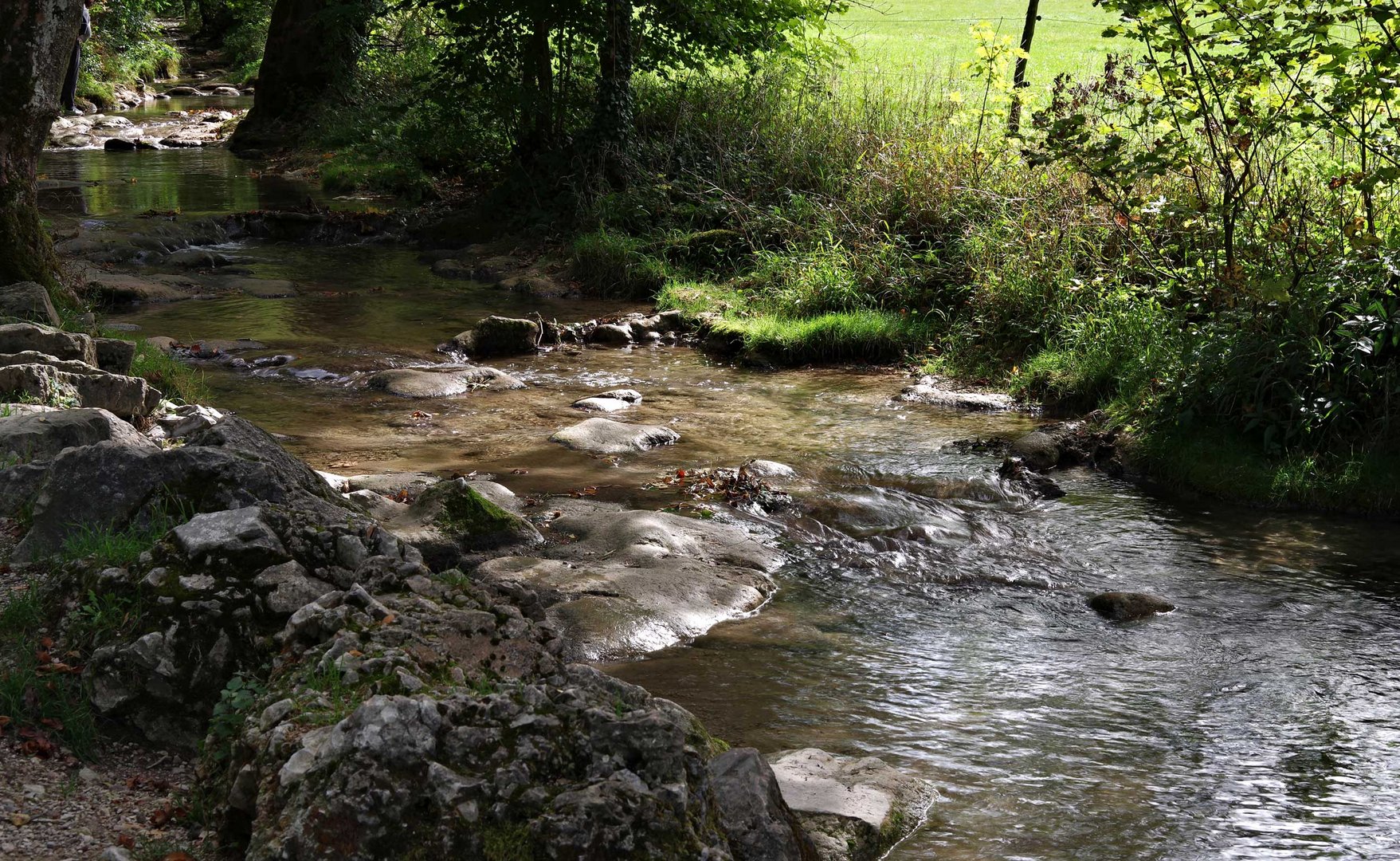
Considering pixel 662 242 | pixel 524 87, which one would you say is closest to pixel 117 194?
pixel 524 87

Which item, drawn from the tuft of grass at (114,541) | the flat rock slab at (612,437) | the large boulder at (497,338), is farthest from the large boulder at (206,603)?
the large boulder at (497,338)

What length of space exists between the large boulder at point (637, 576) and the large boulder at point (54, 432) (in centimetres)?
184

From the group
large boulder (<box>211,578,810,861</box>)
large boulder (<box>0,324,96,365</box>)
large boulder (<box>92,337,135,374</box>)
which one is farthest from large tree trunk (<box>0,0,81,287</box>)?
large boulder (<box>211,578,810,861</box>)

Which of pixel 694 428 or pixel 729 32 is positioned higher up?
pixel 729 32

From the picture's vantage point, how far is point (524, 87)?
54.1ft

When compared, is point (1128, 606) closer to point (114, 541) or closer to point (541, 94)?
point (114, 541)

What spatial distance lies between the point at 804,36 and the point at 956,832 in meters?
16.8

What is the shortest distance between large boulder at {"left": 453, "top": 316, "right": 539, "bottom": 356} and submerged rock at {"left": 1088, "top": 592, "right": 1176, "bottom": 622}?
Answer: 7.04 m

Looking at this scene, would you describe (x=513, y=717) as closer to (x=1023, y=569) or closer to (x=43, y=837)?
(x=43, y=837)

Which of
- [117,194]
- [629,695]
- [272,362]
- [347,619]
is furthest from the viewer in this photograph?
[117,194]

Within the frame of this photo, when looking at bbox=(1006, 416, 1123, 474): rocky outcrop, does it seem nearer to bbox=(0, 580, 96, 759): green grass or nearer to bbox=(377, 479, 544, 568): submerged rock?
bbox=(377, 479, 544, 568): submerged rock

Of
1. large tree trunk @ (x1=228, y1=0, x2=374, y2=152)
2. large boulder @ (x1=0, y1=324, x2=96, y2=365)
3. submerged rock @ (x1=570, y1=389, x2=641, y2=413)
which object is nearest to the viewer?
large boulder @ (x1=0, y1=324, x2=96, y2=365)

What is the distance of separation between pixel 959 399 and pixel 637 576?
4927mm

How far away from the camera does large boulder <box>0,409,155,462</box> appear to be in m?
5.37
